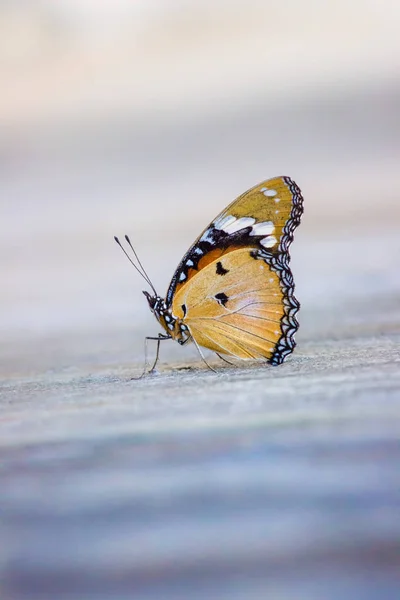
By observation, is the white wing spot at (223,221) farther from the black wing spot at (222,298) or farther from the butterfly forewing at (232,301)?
the black wing spot at (222,298)

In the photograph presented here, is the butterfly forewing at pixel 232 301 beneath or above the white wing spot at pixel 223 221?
beneath

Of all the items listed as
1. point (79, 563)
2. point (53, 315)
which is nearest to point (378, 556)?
point (79, 563)

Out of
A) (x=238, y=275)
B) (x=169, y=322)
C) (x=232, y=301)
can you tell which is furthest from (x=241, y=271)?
(x=169, y=322)

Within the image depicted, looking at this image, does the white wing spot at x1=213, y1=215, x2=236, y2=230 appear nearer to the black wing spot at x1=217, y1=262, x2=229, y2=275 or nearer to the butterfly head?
the black wing spot at x1=217, y1=262, x2=229, y2=275

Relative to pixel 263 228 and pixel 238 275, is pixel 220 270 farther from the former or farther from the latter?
pixel 263 228

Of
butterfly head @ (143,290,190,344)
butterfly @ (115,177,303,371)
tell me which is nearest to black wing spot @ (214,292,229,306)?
butterfly @ (115,177,303,371)

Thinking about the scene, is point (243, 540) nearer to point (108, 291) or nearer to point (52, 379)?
point (52, 379)

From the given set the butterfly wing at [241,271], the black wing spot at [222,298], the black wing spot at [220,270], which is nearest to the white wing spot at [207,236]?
the butterfly wing at [241,271]
